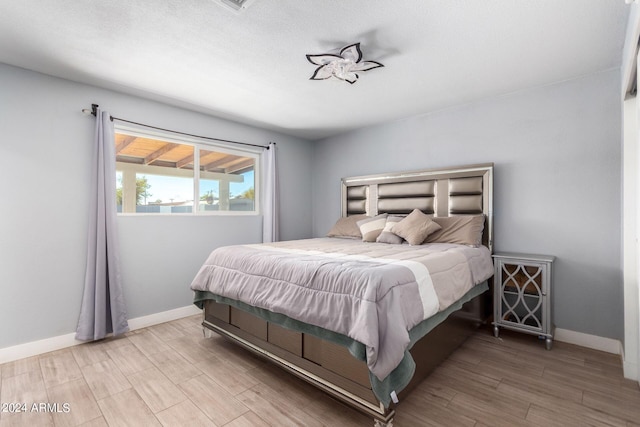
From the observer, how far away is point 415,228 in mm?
3234

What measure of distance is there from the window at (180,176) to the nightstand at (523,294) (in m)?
3.24

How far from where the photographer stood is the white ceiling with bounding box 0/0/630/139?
186 centimetres

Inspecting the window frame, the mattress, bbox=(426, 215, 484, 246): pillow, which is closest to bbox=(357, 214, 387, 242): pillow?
bbox=(426, 215, 484, 246): pillow

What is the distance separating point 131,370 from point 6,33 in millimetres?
2582

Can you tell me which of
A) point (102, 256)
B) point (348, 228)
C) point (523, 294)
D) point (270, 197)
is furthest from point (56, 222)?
point (523, 294)

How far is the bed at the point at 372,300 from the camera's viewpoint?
5.27ft

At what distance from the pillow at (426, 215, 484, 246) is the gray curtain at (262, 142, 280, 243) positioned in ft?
7.12

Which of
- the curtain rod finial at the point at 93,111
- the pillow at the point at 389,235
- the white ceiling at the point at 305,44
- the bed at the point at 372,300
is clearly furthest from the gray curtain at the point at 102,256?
the pillow at the point at 389,235

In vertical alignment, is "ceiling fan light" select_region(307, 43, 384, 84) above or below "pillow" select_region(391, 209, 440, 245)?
above

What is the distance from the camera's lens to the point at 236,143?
416 centimetres

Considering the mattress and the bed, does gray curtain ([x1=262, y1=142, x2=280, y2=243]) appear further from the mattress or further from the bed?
the mattress

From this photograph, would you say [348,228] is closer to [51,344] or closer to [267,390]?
[267,390]

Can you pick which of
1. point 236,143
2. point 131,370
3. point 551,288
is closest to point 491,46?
point 551,288

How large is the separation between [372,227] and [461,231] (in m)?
0.99
